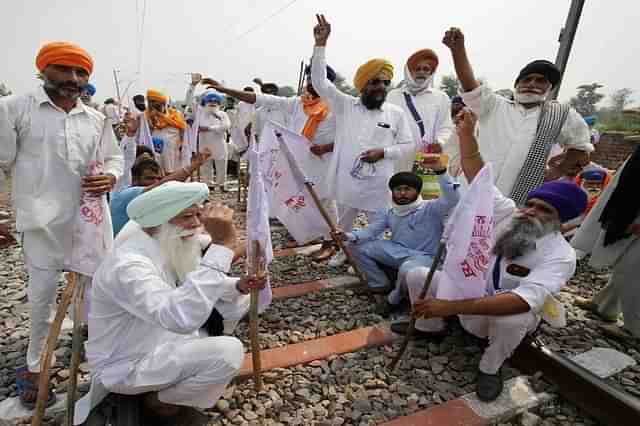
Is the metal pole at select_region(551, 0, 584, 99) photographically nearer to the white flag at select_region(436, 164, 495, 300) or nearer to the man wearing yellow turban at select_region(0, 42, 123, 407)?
the white flag at select_region(436, 164, 495, 300)

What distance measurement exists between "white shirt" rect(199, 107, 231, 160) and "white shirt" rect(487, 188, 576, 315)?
7197 mm

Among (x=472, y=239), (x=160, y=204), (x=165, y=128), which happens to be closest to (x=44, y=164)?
(x=160, y=204)

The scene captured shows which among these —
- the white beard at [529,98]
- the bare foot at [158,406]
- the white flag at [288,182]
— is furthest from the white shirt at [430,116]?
the bare foot at [158,406]

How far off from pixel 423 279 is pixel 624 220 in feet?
6.00

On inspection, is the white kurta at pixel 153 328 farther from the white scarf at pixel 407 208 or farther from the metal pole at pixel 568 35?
the metal pole at pixel 568 35

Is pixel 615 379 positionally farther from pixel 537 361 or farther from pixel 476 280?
pixel 476 280

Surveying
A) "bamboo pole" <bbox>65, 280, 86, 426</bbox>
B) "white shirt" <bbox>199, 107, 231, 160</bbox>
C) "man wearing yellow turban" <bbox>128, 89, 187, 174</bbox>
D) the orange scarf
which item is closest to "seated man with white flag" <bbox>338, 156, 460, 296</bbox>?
the orange scarf

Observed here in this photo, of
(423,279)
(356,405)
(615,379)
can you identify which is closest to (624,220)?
(615,379)

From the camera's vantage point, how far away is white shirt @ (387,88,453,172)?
4.70 metres

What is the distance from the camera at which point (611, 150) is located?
11906 millimetres

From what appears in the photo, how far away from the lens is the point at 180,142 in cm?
694

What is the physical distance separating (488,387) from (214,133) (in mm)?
7819

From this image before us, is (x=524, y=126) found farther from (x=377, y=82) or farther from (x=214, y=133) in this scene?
(x=214, y=133)

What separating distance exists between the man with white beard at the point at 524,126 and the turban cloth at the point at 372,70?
1.09m
